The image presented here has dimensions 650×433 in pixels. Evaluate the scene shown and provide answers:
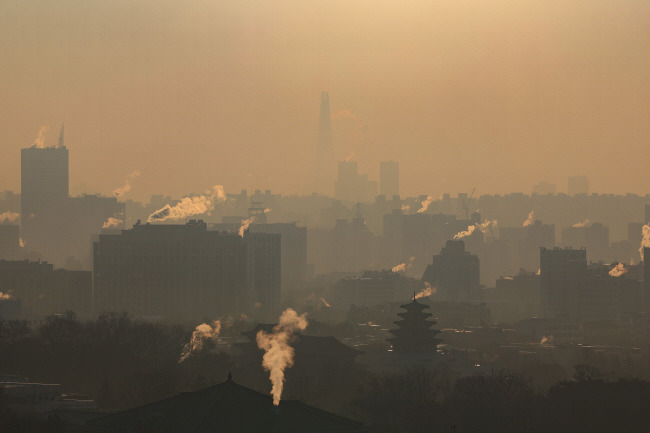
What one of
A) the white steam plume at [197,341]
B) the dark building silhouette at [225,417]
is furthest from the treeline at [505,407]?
the white steam plume at [197,341]

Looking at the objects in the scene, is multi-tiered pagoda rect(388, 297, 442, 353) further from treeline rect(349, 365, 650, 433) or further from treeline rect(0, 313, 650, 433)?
treeline rect(349, 365, 650, 433)

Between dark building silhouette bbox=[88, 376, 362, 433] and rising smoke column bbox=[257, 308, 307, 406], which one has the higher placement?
dark building silhouette bbox=[88, 376, 362, 433]

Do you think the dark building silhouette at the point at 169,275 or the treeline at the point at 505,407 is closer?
the treeline at the point at 505,407

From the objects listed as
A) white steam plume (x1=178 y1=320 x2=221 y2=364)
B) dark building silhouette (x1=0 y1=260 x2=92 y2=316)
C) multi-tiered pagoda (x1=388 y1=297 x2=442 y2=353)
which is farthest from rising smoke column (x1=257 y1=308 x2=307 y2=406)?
dark building silhouette (x1=0 y1=260 x2=92 y2=316)

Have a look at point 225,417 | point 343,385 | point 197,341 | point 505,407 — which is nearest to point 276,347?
point 197,341

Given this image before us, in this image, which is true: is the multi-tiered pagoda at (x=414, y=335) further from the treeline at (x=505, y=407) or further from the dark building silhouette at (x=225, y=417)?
the dark building silhouette at (x=225, y=417)
